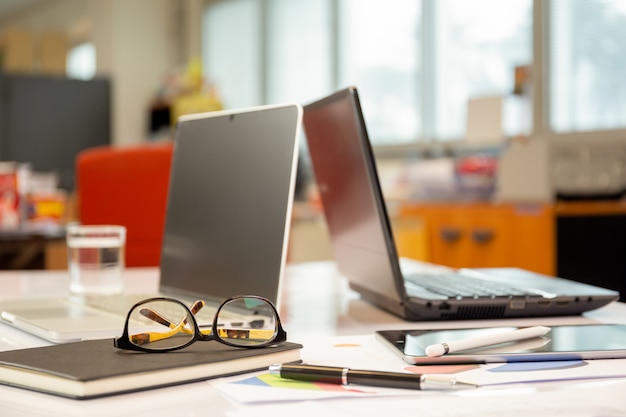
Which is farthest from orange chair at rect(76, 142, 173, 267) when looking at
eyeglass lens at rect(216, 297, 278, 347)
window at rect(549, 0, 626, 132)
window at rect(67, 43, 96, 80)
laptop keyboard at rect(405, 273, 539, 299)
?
window at rect(67, 43, 96, 80)

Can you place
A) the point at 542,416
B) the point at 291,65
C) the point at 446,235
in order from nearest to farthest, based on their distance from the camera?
the point at 542,416, the point at 446,235, the point at 291,65

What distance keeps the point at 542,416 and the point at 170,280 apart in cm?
77

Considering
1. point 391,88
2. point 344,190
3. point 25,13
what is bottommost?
point 344,190

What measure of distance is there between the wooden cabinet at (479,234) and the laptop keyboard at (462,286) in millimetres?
1897

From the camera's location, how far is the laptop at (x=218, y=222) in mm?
978

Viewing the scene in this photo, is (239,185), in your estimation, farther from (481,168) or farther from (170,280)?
(481,168)

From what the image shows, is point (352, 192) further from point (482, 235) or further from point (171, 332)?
point (482, 235)

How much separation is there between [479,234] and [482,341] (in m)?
2.65

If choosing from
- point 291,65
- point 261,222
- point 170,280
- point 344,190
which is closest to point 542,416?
point 261,222

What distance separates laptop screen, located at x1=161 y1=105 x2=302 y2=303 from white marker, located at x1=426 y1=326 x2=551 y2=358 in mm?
266

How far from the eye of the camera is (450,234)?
3516 millimetres

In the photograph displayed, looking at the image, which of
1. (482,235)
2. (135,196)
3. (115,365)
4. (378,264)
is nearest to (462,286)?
(378,264)

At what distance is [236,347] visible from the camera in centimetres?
74

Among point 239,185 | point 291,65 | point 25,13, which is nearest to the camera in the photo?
point 239,185
